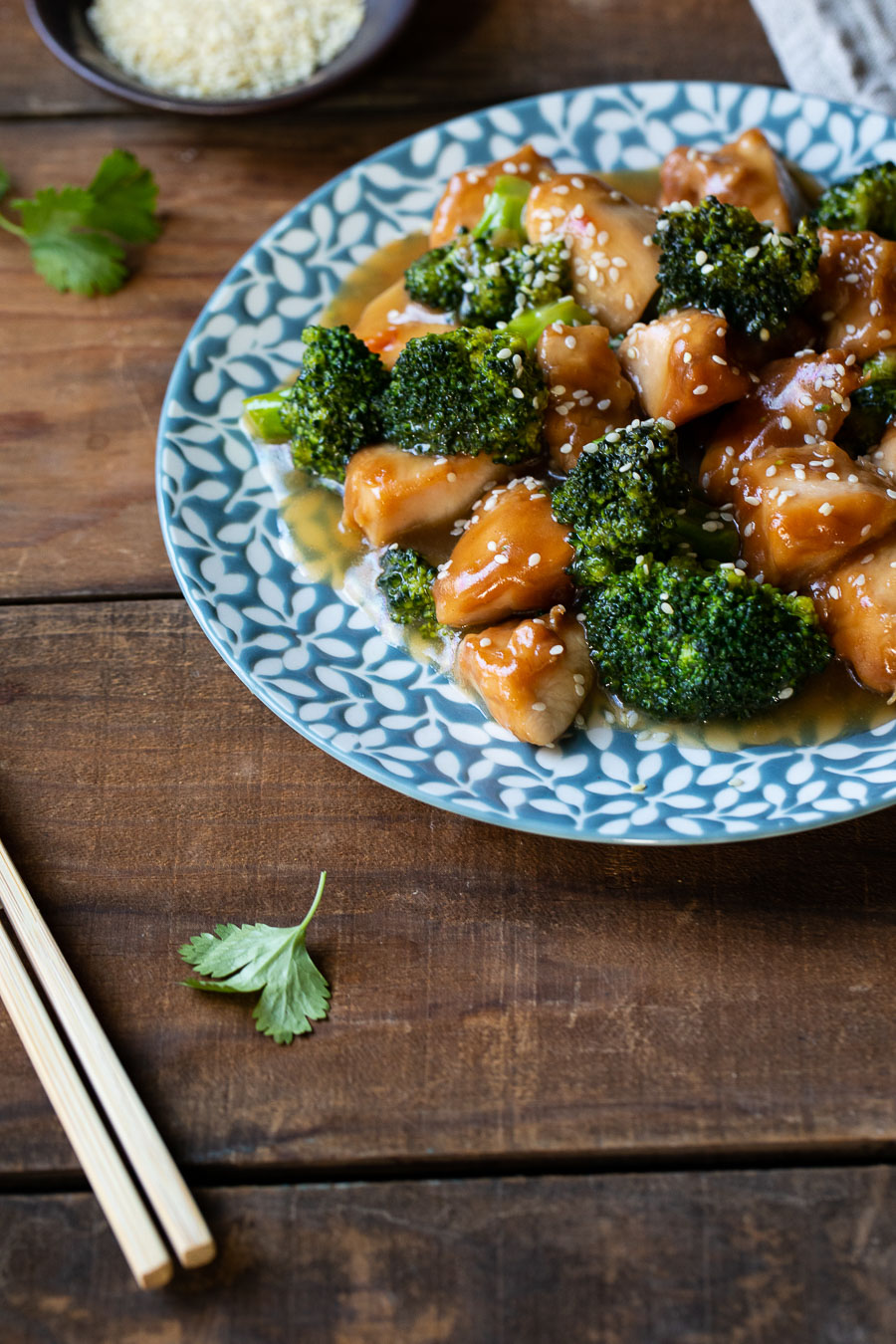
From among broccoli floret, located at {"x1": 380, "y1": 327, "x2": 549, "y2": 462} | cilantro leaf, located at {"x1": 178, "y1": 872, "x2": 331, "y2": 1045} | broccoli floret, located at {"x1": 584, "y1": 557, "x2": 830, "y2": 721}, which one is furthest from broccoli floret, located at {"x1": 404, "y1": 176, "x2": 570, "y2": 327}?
cilantro leaf, located at {"x1": 178, "y1": 872, "x2": 331, "y2": 1045}

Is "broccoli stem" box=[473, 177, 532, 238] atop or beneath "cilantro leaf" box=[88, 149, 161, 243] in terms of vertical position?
atop

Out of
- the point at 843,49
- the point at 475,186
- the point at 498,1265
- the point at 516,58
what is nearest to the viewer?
the point at 498,1265

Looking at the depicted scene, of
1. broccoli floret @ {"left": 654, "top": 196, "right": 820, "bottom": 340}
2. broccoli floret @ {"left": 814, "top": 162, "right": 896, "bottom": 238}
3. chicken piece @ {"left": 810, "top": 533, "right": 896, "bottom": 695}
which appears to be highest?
broccoli floret @ {"left": 814, "top": 162, "right": 896, "bottom": 238}

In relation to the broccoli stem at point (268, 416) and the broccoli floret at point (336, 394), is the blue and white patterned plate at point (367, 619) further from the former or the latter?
the broccoli floret at point (336, 394)

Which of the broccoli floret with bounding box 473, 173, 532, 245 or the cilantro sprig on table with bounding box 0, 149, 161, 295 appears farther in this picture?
the cilantro sprig on table with bounding box 0, 149, 161, 295

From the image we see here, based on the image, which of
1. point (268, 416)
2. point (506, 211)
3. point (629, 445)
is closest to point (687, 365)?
point (629, 445)

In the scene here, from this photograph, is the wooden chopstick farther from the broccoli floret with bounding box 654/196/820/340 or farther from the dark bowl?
the dark bowl

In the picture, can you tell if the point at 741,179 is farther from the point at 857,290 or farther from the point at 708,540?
the point at 708,540
